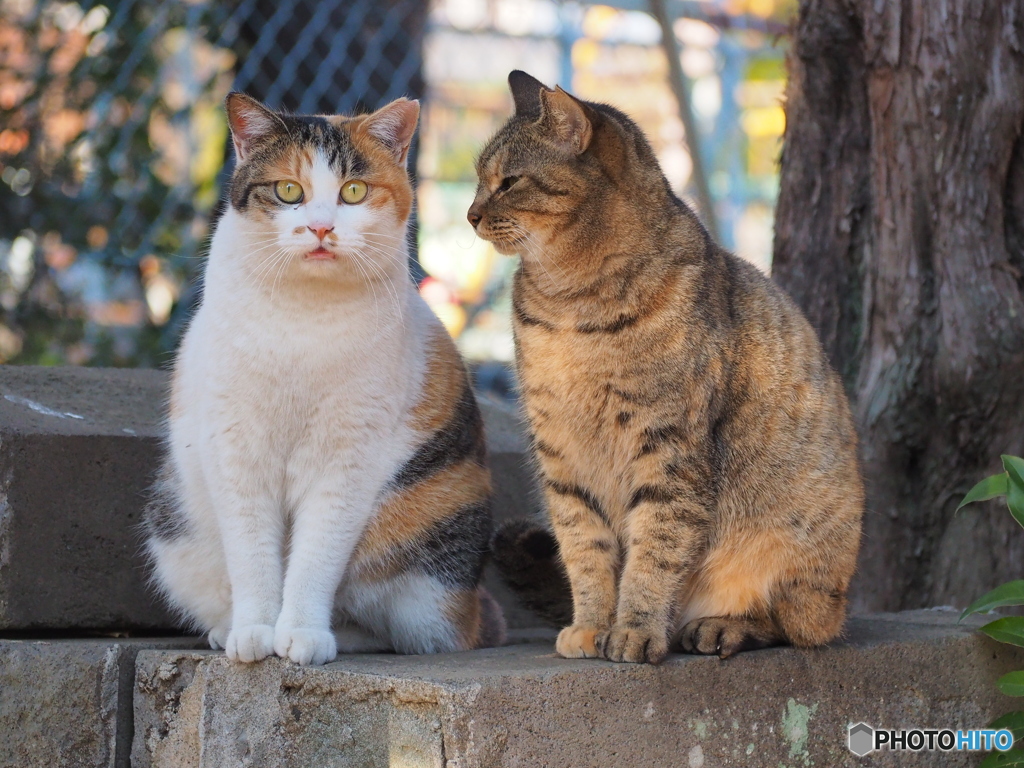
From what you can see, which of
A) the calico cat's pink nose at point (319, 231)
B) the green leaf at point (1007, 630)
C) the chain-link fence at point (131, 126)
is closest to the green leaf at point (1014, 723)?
the green leaf at point (1007, 630)

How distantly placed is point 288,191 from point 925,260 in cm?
191

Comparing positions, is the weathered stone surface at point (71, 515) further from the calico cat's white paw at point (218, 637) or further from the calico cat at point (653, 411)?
the calico cat at point (653, 411)

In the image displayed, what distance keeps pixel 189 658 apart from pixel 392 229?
1.10 m

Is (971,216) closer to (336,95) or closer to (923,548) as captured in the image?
(923,548)

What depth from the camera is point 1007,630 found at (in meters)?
2.60

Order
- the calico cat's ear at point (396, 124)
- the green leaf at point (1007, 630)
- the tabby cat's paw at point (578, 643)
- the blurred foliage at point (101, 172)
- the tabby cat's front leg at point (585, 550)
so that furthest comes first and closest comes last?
the blurred foliage at point (101, 172) → the calico cat's ear at point (396, 124) → the green leaf at point (1007, 630) → the tabby cat's front leg at point (585, 550) → the tabby cat's paw at point (578, 643)

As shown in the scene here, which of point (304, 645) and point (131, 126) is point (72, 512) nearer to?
point (304, 645)

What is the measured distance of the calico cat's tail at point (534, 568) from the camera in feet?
9.36

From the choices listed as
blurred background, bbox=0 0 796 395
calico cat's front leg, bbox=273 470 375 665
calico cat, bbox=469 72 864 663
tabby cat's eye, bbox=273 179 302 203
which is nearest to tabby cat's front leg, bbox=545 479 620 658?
calico cat, bbox=469 72 864 663

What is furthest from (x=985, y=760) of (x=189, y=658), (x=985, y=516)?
(x=189, y=658)

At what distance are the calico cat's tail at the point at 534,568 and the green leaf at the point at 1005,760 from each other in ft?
3.45
